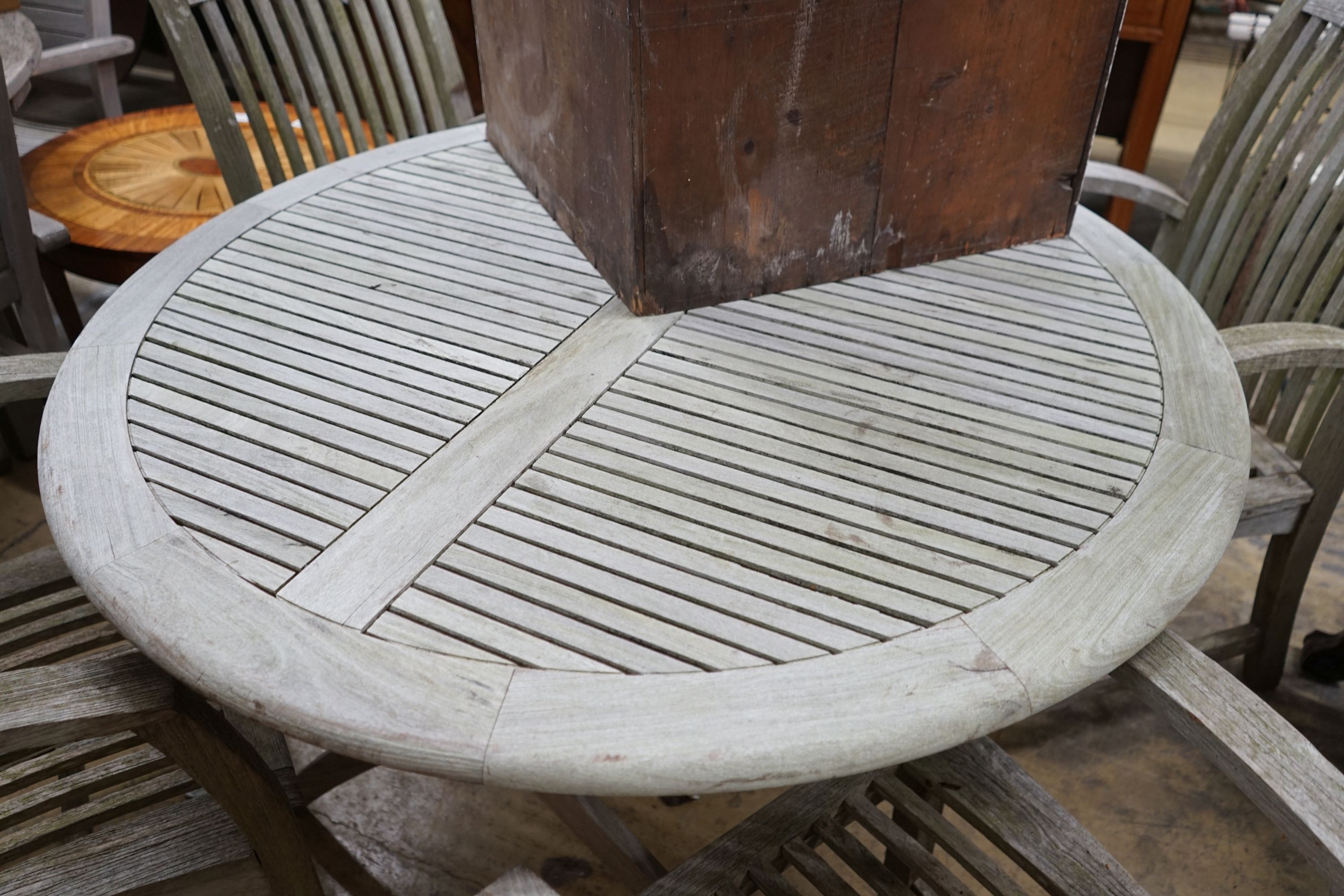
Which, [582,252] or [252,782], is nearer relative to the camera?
[252,782]

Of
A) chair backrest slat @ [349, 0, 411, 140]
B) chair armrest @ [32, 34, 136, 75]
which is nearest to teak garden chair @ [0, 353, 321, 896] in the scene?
chair backrest slat @ [349, 0, 411, 140]

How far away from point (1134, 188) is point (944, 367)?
958 mm

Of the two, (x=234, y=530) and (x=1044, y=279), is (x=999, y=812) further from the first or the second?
(x=234, y=530)

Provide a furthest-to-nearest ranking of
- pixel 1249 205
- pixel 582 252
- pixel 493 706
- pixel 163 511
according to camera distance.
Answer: pixel 1249 205 < pixel 582 252 < pixel 163 511 < pixel 493 706

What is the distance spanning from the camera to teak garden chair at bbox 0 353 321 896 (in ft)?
3.27

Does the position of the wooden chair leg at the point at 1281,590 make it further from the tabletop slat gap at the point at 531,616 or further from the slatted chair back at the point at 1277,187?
the tabletop slat gap at the point at 531,616

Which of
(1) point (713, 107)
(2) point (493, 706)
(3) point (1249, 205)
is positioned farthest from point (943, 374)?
(3) point (1249, 205)

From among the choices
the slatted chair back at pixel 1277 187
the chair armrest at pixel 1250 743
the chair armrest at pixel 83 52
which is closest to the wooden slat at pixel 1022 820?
the chair armrest at pixel 1250 743

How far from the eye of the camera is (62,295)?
8.23ft

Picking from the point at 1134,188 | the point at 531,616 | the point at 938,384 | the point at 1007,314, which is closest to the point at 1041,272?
the point at 1007,314

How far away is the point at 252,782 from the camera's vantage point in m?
1.13

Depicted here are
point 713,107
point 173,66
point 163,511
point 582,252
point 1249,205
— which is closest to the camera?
point 163,511

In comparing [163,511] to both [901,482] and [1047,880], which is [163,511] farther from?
[1047,880]

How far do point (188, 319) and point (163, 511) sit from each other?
0.42 meters
